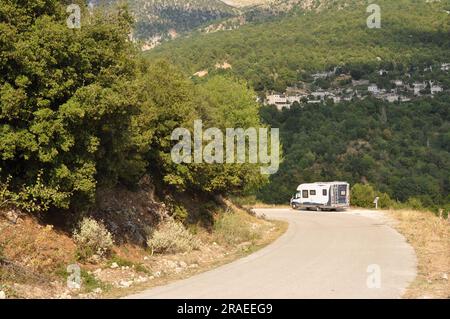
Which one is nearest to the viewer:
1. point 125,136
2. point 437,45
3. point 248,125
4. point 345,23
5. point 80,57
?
point 80,57

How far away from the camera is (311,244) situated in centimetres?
2078

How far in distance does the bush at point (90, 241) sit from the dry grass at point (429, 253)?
28.2ft

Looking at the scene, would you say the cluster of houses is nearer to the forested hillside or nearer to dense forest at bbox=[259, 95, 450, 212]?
the forested hillside

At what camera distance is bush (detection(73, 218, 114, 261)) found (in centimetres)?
1463

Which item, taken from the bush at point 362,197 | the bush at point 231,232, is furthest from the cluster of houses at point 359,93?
the bush at point 231,232

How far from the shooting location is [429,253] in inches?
690

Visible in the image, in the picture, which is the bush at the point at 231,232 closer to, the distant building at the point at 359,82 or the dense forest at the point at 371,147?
the dense forest at the point at 371,147

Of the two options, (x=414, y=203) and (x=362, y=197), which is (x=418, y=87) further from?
(x=362, y=197)

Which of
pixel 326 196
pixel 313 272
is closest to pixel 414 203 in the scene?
pixel 326 196

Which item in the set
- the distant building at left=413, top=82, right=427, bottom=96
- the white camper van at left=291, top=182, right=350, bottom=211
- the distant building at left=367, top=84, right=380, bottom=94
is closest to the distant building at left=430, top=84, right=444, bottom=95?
the distant building at left=413, top=82, right=427, bottom=96

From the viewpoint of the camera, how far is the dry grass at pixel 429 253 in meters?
11.3

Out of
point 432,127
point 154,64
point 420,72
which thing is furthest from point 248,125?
point 420,72

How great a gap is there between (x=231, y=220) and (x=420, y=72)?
331 ft

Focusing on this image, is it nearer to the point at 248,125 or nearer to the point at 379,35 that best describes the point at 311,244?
the point at 248,125
